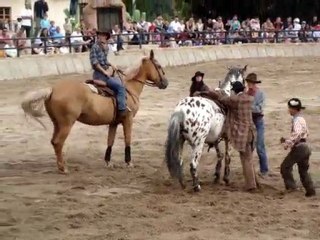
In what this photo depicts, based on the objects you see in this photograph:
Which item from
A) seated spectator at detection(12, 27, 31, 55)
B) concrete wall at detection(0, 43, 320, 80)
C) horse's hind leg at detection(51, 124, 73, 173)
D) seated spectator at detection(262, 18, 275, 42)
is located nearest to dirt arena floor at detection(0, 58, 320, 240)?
horse's hind leg at detection(51, 124, 73, 173)

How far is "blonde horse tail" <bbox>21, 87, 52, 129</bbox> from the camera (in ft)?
44.8

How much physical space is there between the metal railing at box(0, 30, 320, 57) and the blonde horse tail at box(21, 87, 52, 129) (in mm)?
15629

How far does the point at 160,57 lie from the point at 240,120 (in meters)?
23.4

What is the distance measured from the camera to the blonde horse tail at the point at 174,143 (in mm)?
12016

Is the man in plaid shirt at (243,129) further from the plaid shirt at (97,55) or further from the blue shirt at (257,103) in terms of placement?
the plaid shirt at (97,55)

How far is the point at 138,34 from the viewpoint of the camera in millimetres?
35562

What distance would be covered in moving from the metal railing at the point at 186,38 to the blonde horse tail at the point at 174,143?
17.8m

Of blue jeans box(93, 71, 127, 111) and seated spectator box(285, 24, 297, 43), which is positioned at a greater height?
blue jeans box(93, 71, 127, 111)

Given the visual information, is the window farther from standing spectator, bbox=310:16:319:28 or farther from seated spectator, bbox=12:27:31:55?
standing spectator, bbox=310:16:319:28

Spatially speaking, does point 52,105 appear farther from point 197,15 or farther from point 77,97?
point 197,15

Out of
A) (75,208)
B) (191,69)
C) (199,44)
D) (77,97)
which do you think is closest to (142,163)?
(77,97)

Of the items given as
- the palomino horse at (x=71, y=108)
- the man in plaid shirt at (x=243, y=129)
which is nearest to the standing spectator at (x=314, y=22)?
the palomino horse at (x=71, y=108)

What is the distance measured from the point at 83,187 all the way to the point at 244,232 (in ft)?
11.6

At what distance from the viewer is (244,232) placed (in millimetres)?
9742
